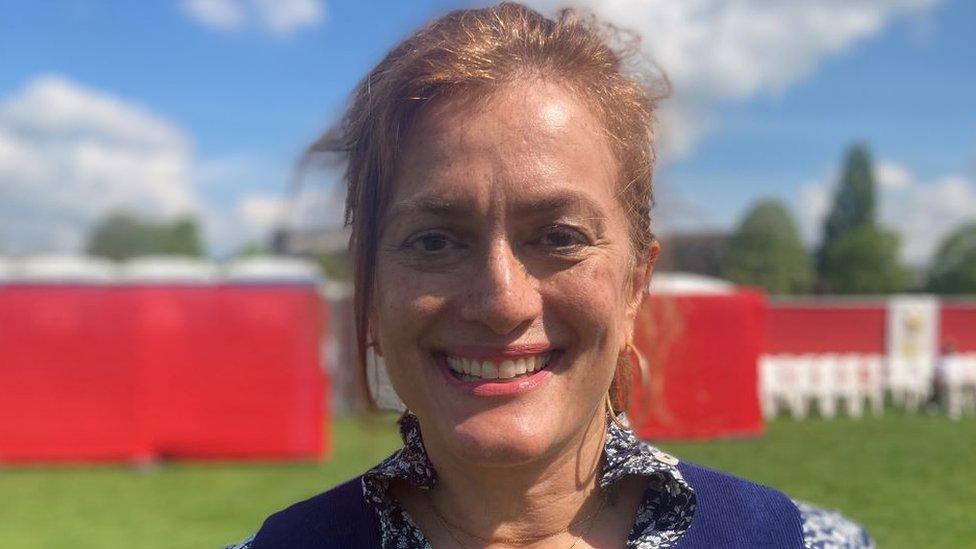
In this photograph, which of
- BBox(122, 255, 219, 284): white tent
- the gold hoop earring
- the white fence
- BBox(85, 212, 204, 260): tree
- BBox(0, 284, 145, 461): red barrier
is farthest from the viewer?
BBox(85, 212, 204, 260): tree

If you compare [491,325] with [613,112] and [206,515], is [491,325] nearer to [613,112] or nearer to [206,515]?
[613,112]

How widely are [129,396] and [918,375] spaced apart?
12775 millimetres

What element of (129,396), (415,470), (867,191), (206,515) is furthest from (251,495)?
(867,191)

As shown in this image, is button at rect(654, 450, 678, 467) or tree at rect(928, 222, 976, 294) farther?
tree at rect(928, 222, 976, 294)

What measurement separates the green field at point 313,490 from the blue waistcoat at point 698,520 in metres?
5.18

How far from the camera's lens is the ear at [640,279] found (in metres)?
1.26

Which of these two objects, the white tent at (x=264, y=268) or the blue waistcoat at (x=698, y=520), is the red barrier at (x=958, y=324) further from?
the blue waistcoat at (x=698, y=520)

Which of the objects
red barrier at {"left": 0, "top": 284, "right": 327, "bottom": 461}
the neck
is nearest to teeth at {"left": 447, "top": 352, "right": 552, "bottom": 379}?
the neck

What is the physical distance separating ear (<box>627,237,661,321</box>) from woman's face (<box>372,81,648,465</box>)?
113mm

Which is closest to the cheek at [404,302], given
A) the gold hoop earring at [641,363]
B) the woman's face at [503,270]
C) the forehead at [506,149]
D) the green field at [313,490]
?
the woman's face at [503,270]

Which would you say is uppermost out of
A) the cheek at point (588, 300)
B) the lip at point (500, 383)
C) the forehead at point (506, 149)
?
the forehead at point (506, 149)

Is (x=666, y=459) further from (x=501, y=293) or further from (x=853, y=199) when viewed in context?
(x=853, y=199)

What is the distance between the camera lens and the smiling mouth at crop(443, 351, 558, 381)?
3.67ft

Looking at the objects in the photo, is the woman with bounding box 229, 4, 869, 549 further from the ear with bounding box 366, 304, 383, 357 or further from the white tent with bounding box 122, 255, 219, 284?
the white tent with bounding box 122, 255, 219, 284
